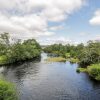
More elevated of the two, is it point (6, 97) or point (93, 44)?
point (93, 44)

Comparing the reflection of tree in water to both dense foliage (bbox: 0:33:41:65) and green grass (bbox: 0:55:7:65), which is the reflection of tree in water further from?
dense foliage (bbox: 0:33:41:65)

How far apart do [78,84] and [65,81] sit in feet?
22.2

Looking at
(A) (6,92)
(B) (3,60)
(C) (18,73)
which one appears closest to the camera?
(A) (6,92)

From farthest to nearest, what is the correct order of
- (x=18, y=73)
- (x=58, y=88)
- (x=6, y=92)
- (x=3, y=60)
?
(x=3, y=60) → (x=18, y=73) → (x=58, y=88) → (x=6, y=92)

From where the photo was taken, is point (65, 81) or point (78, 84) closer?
point (78, 84)

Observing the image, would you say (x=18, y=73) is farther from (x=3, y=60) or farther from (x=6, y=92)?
(x=6, y=92)

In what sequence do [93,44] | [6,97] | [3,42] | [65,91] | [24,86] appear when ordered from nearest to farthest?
[6,97] → [65,91] → [24,86] → [93,44] → [3,42]

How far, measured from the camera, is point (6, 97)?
48938 mm

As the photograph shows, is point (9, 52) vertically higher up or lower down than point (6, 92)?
higher up

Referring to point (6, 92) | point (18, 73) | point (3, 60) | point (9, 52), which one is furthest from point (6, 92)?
point (9, 52)

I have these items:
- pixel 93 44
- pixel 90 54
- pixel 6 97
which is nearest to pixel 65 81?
pixel 6 97

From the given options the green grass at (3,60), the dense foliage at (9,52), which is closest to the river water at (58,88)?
the green grass at (3,60)

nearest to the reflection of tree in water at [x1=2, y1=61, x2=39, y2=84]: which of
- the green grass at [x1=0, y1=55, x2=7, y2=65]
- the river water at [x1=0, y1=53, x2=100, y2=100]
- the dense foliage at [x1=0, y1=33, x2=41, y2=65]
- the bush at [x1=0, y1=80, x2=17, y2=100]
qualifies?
the river water at [x1=0, y1=53, x2=100, y2=100]

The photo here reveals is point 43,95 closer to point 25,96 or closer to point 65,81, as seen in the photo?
point 25,96
